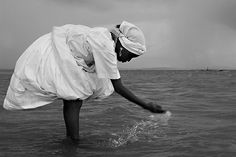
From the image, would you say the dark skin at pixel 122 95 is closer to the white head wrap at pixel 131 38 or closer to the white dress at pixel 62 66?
the white head wrap at pixel 131 38

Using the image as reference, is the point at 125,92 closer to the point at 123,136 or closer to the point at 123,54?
the point at 123,54

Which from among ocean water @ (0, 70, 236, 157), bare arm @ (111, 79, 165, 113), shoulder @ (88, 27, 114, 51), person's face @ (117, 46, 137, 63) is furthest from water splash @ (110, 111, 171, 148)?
shoulder @ (88, 27, 114, 51)

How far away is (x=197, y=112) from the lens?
9086mm

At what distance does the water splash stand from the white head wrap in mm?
1213

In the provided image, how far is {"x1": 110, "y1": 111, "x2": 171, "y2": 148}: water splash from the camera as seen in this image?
5468 millimetres

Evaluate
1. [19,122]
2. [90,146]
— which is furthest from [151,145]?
[19,122]

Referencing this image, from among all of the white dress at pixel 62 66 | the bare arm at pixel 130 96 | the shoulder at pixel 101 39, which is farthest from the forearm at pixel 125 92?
the shoulder at pixel 101 39

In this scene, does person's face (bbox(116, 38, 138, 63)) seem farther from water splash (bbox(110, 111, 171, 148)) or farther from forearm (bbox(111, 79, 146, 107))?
water splash (bbox(110, 111, 171, 148))

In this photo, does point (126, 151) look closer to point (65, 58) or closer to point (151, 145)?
point (151, 145)

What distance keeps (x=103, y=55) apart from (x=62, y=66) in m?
0.50

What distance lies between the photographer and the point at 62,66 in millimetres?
4250

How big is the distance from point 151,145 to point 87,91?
142 cm

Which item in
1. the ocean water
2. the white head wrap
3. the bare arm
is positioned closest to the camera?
the white head wrap

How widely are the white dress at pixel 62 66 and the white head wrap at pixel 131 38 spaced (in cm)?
14
